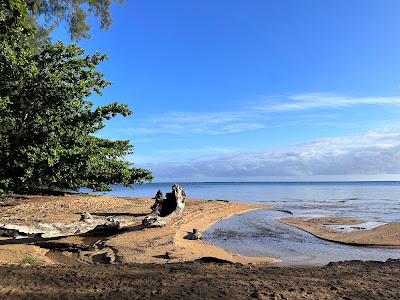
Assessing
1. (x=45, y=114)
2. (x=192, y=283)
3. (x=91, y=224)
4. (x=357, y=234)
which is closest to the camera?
(x=192, y=283)

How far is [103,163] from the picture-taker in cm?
1374

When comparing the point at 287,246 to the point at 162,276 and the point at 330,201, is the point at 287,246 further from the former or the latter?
the point at 330,201

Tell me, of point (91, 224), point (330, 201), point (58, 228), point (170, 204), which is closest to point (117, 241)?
point (91, 224)

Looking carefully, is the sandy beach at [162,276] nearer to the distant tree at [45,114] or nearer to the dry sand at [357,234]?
the distant tree at [45,114]

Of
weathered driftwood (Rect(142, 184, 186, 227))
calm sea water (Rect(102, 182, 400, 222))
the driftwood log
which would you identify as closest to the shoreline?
the driftwood log

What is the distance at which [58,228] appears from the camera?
41.5ft

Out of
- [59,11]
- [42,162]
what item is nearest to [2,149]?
[42,162]

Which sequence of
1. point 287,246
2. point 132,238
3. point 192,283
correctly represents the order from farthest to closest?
point 287,246 < point 132,238 < point 192,283

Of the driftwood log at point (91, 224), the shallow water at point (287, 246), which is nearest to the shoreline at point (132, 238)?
the driftwood log at point (91, 224)

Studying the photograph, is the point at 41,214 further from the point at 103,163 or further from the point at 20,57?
the point at 20,57

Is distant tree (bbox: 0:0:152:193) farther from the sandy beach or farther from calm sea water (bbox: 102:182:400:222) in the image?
calm sea water (bbox: 102:182:400:222)

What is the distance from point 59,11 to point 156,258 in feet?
51.8

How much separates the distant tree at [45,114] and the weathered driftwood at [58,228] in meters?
1.30

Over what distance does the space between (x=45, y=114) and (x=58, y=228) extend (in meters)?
3.58
